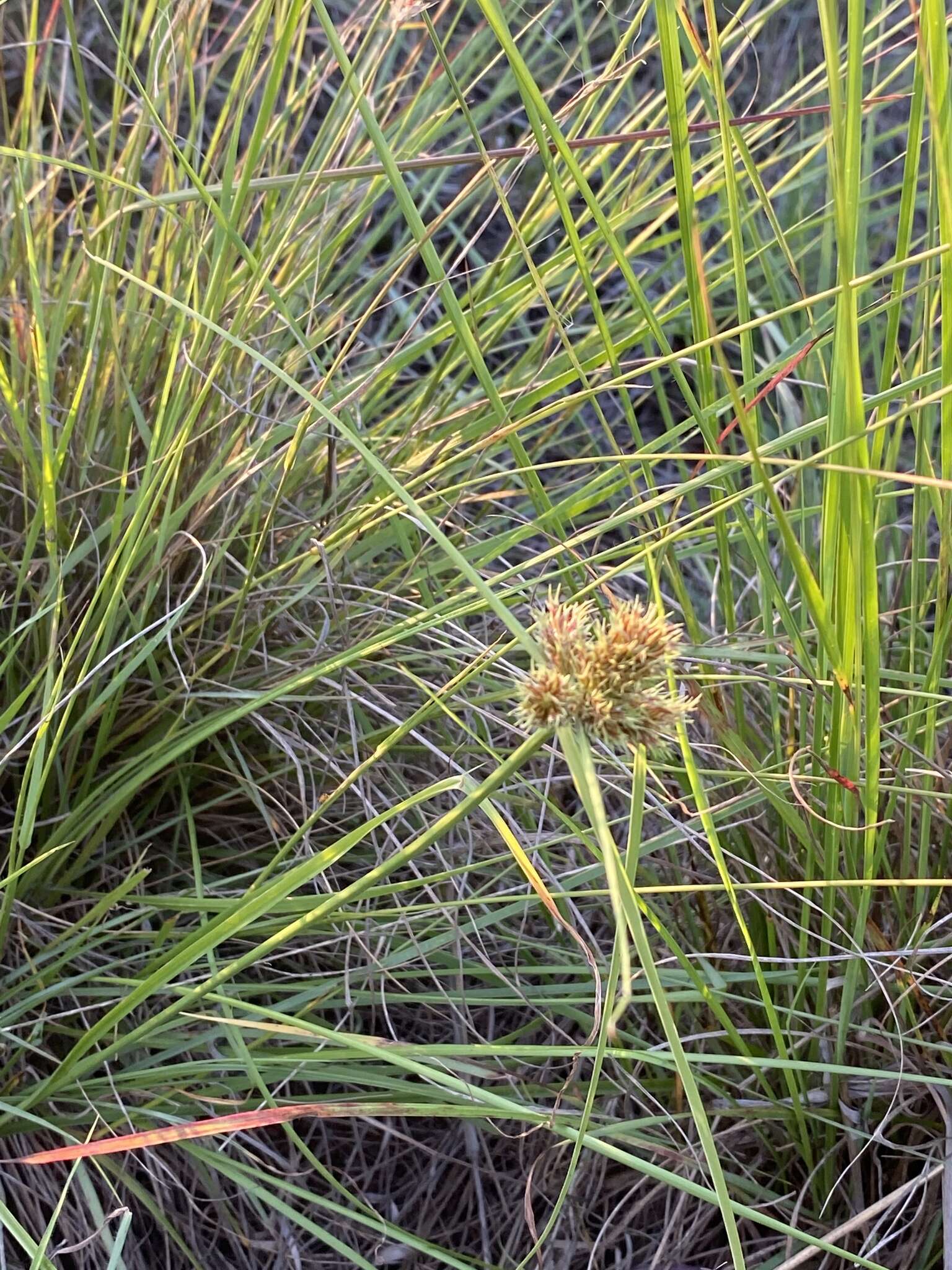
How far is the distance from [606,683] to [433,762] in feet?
1.76

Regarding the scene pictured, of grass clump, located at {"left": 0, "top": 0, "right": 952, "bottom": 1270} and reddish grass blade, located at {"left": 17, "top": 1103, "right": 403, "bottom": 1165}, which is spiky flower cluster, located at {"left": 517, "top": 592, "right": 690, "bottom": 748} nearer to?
grass clump, located at {"left": 0, "top": 0, "right": 952, "bottom": 1270}

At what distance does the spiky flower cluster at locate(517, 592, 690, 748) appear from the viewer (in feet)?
1.26

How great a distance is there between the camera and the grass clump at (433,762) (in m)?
0.62

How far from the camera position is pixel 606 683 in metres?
0.39

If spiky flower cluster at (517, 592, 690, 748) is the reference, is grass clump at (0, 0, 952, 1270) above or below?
below

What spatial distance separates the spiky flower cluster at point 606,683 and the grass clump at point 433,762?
0.13m

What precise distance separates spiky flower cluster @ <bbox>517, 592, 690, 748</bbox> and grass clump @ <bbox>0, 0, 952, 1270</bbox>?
0.42ft

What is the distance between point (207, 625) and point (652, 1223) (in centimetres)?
49

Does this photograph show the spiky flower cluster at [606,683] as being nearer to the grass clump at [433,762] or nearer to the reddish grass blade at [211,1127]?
the grass clump at [433,762]

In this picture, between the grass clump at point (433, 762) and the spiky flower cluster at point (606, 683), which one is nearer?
the spiky flower cluster at point (606, 683)

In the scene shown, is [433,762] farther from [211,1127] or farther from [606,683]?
[606,683]

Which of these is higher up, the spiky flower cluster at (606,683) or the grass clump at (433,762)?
the spiky flower cluster at (606,683)

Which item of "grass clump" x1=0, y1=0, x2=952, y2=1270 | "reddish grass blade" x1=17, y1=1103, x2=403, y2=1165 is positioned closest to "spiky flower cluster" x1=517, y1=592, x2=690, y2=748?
"grass clump" x1=0, y1=0, x2=952, y2=1270

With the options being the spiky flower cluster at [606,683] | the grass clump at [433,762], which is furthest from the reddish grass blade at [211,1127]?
the spiky flower cluster at [606,683]
